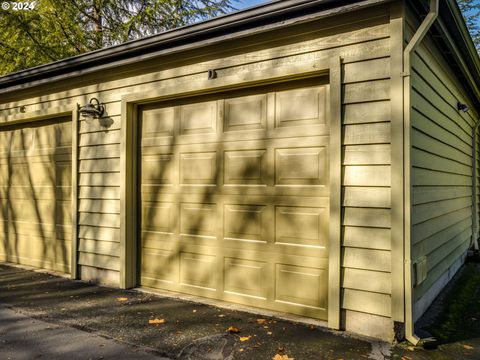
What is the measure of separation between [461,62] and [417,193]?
7.64 feet

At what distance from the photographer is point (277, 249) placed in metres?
3.55

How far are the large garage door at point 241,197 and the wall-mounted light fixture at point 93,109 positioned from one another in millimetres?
640

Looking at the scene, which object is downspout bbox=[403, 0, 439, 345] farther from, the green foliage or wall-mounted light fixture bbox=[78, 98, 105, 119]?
the green foliage

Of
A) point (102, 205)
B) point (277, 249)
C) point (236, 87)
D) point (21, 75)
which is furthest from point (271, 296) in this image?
point (21, 75)

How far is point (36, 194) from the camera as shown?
5.66 m

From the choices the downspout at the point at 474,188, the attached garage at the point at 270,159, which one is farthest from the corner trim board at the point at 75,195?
the downspout at the point at 474,188

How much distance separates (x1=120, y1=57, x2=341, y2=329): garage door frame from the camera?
3090mm

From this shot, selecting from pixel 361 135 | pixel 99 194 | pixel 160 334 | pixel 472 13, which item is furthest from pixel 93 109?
pixel 472 13

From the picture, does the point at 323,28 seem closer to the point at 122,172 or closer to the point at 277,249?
Result: the point at 277,249

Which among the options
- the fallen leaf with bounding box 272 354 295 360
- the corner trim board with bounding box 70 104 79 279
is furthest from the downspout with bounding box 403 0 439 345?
the corner trim board with bounding box 70 104 79 279

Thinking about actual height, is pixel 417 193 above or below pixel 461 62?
below
